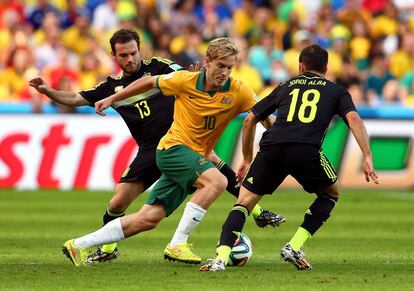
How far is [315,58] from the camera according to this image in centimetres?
1041

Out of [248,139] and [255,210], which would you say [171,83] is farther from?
[255,210]

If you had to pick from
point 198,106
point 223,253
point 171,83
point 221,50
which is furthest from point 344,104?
point 223,253

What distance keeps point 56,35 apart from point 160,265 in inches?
544

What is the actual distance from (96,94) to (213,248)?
2212mm

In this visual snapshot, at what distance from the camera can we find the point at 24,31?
79.0 ft

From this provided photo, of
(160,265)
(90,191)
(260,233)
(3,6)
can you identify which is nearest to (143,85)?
(160,265)

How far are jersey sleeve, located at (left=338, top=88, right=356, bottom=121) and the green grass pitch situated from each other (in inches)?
54.1

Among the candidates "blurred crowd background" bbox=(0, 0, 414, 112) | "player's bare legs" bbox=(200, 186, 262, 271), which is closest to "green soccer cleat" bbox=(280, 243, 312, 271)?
"player's bare legs" bbox=(200, 186, 262, 271)

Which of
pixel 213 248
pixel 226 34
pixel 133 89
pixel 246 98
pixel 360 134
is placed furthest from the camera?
pixel 226 34

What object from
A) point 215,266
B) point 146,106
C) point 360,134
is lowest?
point 215,266

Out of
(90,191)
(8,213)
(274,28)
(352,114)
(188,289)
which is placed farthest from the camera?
(274,28)

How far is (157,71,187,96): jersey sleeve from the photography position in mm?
10375

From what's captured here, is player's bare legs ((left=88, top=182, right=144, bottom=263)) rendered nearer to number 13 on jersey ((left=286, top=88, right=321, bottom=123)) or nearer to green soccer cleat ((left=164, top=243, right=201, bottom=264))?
green soccer cleat ((left=164, top=243, right=201, bottom=264))

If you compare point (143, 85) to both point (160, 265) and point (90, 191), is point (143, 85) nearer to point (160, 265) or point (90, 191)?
point (160, 265)
